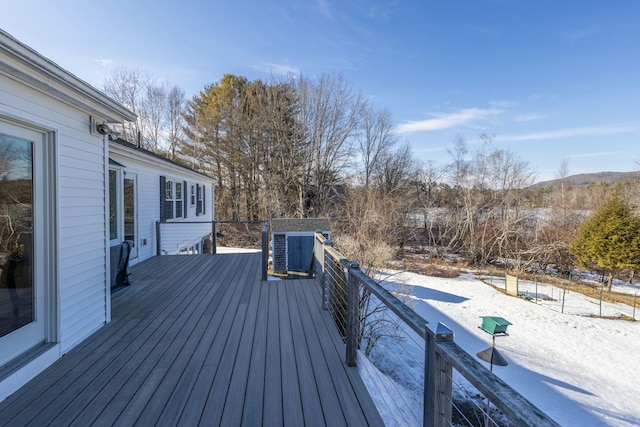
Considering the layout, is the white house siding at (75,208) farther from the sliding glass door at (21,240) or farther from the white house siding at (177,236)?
the white house siding at (177,236)

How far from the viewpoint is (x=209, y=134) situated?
2044 cm

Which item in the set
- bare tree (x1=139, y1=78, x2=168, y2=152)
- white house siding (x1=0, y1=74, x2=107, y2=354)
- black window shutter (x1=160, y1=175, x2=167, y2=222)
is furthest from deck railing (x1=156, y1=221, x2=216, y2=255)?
bare tree (x1=139, y1=78, x2=168, y2=152)

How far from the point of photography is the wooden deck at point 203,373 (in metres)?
1.91

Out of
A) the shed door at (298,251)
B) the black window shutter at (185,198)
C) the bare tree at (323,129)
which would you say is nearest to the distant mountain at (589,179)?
the bare tree at (323,129)

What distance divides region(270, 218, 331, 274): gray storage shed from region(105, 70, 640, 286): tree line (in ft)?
24.9

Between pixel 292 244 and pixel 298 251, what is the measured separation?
31 cm

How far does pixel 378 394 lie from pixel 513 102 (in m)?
27.2

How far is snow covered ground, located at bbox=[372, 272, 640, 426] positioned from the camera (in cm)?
754

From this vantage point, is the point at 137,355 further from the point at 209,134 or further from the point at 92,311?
the point at 209,134

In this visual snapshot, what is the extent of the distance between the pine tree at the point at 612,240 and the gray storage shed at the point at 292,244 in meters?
14.5

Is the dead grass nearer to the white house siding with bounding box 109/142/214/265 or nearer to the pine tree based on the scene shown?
the pine tree

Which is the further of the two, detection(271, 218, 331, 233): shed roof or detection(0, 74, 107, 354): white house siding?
detection(271, 218, 331, 233): shed roof

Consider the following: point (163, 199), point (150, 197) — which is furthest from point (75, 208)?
point (163, 199)

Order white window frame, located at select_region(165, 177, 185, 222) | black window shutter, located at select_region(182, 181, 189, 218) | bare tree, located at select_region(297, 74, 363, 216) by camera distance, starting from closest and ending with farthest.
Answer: white window frame, located at select_region(165, 177, 185, 222)
black window shutter, located at select_region(182, 181, 189, 218)
bare tree, located at select_region(297, 74, 363, 216)
